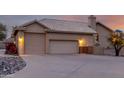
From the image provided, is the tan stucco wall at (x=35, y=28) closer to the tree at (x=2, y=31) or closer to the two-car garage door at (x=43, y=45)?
the two-car garage door at (x=43, y=45)

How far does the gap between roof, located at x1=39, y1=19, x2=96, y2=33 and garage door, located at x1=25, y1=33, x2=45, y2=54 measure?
181 centimetres

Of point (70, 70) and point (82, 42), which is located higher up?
point (82, 42)

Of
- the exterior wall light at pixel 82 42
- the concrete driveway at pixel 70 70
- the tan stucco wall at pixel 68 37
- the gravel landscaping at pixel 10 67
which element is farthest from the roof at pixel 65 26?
the concrete driveway at pixel 70 70

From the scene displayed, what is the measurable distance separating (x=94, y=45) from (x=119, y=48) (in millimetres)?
3652

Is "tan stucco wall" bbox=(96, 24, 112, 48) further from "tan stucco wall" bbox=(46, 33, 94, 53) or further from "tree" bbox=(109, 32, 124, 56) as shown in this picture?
"tree" bbox=(109, 32, 124, 56)

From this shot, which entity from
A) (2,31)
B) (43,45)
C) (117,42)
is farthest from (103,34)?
(2,31)

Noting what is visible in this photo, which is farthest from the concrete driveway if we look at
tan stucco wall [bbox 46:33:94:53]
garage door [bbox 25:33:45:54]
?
tan stucco wall [bbox 46:33:94:53]

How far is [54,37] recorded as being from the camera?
27.1 m

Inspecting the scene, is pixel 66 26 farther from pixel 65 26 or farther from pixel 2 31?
pixel 2 31

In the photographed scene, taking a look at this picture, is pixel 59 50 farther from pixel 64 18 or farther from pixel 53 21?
pixel 64 18

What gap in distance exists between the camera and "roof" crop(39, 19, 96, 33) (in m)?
27.9

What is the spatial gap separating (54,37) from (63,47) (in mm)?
1701

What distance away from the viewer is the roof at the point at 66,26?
2794cm
